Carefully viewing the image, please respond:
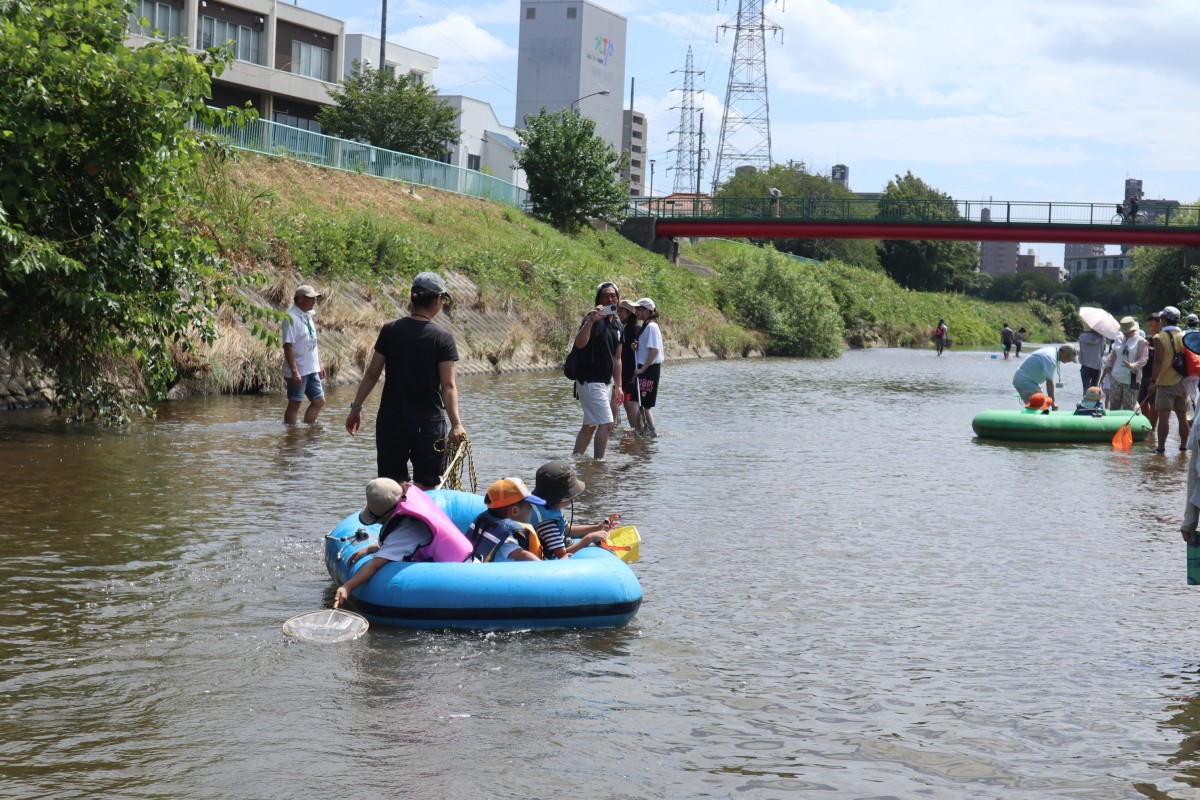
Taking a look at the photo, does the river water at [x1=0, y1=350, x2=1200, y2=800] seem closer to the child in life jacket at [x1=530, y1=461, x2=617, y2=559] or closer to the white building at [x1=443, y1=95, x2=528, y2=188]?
the child in life jacket at [x1=530, y1=461, x2=617, y2=559]

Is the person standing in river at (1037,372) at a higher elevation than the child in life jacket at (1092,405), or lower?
higher

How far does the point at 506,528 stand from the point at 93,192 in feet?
26.9

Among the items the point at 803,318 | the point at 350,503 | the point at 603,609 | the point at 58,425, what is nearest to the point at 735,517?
the point at 350,503

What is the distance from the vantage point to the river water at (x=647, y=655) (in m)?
4.94

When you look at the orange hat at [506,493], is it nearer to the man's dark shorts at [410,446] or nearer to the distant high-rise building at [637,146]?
the man's dark shorts at [410,446]

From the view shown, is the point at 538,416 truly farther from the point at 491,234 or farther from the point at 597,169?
the point at 597,169

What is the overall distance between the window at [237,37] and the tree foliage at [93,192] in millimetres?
45839

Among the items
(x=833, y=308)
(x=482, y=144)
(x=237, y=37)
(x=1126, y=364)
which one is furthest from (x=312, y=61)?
(x=1126, y=364)

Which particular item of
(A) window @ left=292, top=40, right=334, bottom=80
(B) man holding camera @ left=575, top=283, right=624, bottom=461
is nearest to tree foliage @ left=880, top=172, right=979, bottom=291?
Result: (A) window @ left=292, top=40, right=334, bottom=80

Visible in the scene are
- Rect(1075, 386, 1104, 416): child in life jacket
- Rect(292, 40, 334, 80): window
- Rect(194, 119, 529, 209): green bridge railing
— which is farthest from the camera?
Rect(292, 40, 334, 80): window

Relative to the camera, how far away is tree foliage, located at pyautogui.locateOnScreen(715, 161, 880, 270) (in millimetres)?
99812

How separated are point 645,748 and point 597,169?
2024 inches

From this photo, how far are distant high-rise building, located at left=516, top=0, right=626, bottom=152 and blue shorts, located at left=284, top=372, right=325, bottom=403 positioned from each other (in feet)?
427

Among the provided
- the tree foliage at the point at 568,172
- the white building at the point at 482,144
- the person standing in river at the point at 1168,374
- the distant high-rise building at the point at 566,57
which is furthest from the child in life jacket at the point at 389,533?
the distant high-rise building at the point at 566,57
